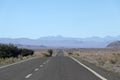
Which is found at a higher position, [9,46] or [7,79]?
[9,46]

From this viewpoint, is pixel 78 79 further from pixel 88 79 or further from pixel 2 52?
pixel 2 52

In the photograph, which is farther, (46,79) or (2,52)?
(2,52)

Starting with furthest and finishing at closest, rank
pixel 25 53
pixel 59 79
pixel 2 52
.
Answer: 1. pixel 25 53
2. pixel 2 52
3. pixel 59 79

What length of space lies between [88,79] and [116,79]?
4.71ft

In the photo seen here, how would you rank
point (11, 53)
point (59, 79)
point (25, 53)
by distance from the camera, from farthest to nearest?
point (25, 53) < point (11, 53) < point (59, 79)

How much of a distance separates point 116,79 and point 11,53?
228 feet

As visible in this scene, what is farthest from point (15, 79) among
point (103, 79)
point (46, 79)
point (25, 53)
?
point (25, 53)

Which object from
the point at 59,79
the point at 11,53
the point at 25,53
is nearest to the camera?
the point at 59,79

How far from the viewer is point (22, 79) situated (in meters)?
19.6

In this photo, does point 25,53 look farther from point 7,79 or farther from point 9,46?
point 7,79

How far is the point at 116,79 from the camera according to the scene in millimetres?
19516

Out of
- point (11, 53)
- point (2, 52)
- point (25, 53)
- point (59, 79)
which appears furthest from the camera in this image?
point (25, 53)

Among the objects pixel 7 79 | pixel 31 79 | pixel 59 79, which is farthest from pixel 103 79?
pixel 7 79

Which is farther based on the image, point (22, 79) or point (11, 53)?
point (11, 53)
